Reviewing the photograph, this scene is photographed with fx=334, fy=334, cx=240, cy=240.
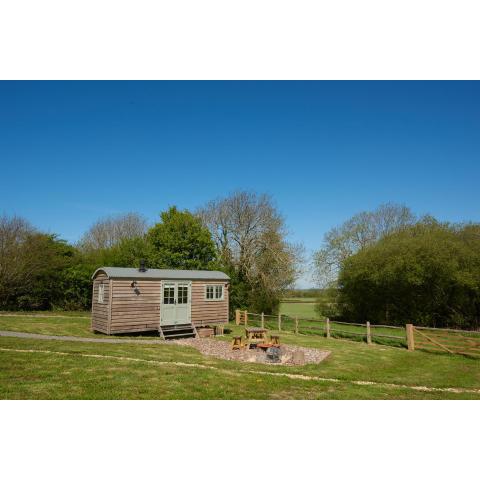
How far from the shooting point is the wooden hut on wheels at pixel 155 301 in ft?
49.0

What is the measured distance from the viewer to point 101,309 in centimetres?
1545

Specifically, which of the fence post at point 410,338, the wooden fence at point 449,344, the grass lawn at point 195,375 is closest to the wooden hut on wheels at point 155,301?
the grass lawn at point 195,375

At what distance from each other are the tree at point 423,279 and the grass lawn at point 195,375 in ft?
27.3

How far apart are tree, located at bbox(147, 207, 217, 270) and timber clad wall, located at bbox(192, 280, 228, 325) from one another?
8898 mm

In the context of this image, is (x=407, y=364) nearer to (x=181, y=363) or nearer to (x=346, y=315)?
(x=181, y=363)

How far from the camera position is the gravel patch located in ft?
35.2

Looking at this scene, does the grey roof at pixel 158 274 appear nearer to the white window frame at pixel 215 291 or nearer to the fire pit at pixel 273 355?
the white window frame at pixel 215 291

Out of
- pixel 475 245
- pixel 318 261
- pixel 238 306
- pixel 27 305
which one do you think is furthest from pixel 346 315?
pixel 27 305

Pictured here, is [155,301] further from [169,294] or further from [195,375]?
[195,375]

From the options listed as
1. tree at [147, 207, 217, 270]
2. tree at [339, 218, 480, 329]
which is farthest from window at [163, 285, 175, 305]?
tree at [339, 218, 480, 329]

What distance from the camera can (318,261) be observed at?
3055 centimetres

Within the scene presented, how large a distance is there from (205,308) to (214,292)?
108 cm

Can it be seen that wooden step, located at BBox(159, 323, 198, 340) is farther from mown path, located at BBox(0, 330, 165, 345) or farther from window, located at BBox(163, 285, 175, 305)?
mown path, located at BBox(0, 330, 165, 345)

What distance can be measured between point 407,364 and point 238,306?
17.5 meters
